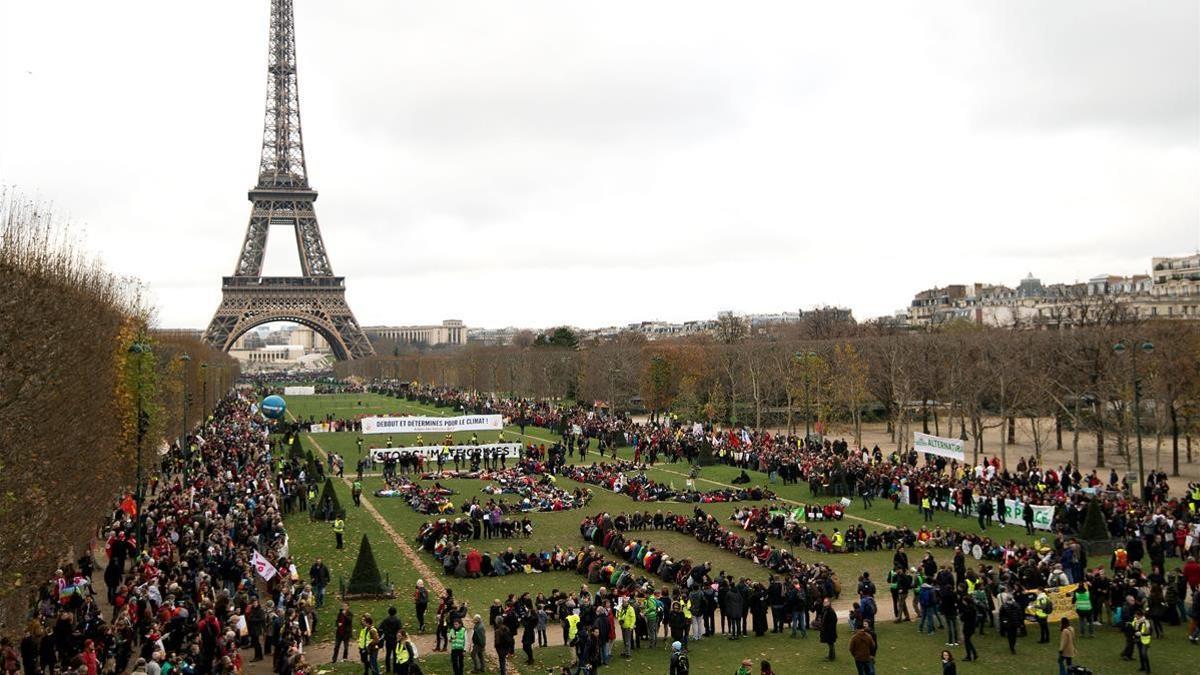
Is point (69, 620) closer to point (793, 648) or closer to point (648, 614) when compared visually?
point (648, 614)

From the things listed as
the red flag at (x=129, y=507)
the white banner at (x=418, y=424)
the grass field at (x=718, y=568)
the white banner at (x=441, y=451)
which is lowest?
the grass field at (x=718, y=568)

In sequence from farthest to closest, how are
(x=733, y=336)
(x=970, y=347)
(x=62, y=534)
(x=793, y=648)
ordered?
(x=733, y=336)
(x=970, y=347)
(x=62, y=534)
(x=793, y=648)

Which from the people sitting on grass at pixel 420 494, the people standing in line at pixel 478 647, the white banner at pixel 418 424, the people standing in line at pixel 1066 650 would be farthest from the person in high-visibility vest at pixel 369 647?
the white banner at pixel 418 424

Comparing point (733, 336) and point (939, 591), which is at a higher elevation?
point (733, 336)

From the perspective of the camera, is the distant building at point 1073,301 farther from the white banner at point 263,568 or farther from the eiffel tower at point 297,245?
the eiffel tower at point 297,245

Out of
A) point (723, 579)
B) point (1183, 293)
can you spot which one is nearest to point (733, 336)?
point (1183, 293)

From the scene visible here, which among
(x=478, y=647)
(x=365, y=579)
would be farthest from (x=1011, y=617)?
(x=365, y=579)
